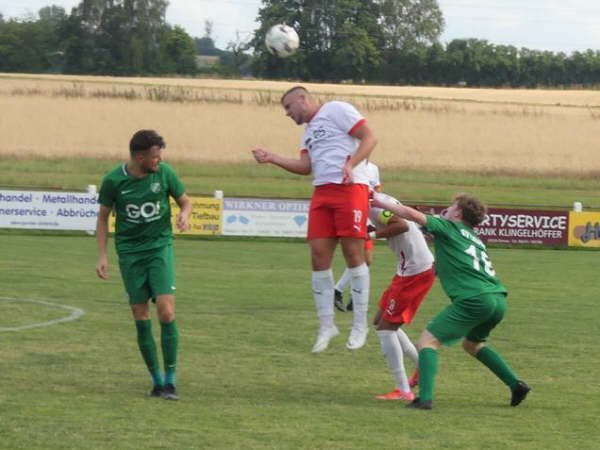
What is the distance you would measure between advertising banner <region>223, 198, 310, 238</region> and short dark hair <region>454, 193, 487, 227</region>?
75.4 ft

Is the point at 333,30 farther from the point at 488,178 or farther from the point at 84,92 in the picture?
the point at 488,178

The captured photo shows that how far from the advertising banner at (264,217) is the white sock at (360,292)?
21.5 m

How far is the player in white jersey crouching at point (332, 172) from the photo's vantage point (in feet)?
36.0

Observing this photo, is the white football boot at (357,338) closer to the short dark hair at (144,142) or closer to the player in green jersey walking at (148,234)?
the player in green jersey walking at (148,234)

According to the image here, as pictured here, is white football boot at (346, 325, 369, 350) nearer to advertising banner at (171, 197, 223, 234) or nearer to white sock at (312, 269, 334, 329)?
white sock at (312, 269, 334, 329)

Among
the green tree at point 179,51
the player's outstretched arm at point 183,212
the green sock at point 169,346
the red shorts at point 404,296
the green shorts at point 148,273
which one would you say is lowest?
the green tree at point 179,51

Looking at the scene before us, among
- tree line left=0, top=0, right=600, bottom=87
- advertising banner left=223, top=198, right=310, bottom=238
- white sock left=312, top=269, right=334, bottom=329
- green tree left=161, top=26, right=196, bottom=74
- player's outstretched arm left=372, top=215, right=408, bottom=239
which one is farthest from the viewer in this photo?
green tree left=161, top=26, right=196, bottom=74

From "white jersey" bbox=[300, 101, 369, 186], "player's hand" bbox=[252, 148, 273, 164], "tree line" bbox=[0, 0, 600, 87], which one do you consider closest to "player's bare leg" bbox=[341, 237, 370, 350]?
"white jersey" bbox=[300, 101, 369, 186]

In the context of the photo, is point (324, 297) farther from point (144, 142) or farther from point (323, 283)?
point (144, 142)

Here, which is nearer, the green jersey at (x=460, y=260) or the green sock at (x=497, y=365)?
the green jersey at (x=460, y=260)

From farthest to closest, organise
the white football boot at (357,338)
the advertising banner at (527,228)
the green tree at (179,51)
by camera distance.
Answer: the green tree at (179,51)
the advertising banner at (527,228)
the white football boot at (357,338)

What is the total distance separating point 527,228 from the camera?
3391 cm

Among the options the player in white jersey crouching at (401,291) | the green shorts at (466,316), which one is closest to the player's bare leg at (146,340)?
the player in white jersey crouching at (401,291)

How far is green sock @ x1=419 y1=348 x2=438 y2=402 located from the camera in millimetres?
9859
